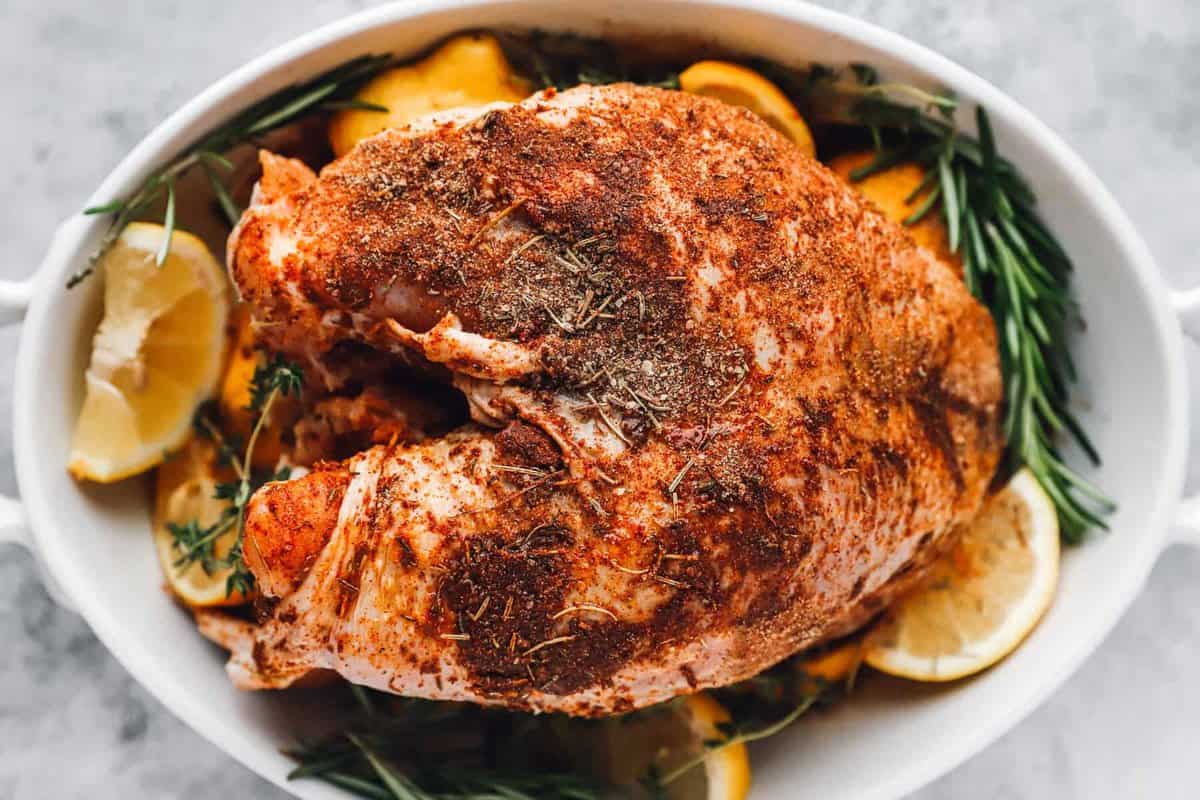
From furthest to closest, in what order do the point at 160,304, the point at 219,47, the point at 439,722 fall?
the point at 219,47 → the point at 439,722 → the point at 160,304

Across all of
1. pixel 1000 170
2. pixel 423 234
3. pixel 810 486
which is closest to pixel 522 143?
pixel 423 234

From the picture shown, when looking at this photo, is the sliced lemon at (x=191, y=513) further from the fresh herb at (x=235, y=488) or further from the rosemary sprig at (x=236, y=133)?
the rosemary sprig at (x=236, y=133)

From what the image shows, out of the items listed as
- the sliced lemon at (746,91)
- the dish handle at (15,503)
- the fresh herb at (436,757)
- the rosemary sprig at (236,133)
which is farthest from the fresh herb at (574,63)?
the fresh herb at (436,757)

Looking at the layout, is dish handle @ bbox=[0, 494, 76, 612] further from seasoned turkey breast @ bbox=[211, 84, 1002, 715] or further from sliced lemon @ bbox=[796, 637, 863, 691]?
sliced lemon @ bbox=[796, 637, 863, 691]

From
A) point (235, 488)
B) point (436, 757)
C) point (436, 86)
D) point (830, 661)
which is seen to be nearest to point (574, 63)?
point (436, 86)

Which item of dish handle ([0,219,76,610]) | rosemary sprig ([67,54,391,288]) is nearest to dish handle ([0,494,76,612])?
dish handle ([0,219,76,610])

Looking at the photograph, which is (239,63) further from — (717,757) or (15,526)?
(717,757)

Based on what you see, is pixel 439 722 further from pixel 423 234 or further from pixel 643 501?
pixel 423 234
